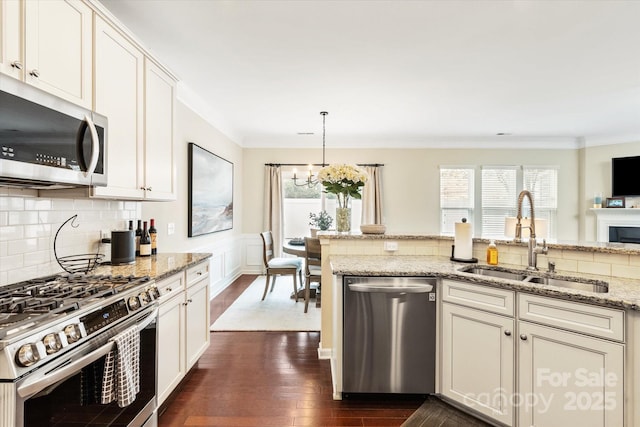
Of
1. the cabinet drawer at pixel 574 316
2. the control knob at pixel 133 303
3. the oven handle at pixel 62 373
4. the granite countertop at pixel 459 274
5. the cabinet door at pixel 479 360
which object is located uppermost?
the granite countertop at pixel 459 274

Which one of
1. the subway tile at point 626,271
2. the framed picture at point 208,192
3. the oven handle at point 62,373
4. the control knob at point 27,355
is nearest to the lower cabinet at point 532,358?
the subway tile at point 626,271

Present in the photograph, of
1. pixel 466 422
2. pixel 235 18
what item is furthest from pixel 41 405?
pixel 235 18

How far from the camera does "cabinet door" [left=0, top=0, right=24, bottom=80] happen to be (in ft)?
4.26

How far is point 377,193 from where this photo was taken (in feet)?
20.4

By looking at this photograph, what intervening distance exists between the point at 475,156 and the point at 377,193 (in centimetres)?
215

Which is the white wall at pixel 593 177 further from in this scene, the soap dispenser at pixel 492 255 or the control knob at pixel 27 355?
the control knob at pixel 27 355

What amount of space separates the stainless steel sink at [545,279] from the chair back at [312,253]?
6.23 ft

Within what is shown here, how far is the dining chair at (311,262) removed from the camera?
3896mm

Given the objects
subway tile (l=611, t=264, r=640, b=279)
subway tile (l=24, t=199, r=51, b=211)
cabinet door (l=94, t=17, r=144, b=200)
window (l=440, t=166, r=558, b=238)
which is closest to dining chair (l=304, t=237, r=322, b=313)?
cabinet door (l=94, t=17, r=144, b=200)

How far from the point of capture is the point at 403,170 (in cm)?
639

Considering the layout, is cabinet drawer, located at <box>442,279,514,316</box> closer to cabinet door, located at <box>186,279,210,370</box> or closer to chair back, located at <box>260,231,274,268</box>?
cabinet door, located at <box>186,279,210,370</box>

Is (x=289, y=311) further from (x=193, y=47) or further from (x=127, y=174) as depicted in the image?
(x=193, y=47)

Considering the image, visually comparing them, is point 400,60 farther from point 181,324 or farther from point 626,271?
point 181,324

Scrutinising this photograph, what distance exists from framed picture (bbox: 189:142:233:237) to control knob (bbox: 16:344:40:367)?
2811 mm
